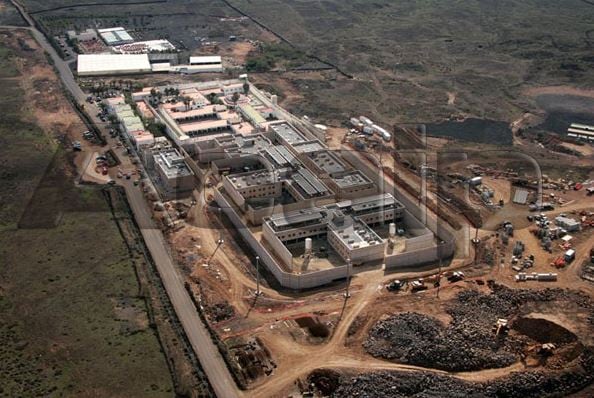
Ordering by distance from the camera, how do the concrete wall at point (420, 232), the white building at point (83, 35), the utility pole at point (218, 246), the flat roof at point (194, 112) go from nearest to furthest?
the concrete wall at point (420, 232) → the utility pole at point (218, 246) → the flat roof at point (194, 112) → the white building at point (83, 35)

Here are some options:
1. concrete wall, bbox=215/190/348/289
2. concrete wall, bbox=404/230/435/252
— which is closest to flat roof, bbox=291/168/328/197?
concrete wall, bbox=215/190/348/289

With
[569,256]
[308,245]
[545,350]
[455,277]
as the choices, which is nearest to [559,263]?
[569,256]

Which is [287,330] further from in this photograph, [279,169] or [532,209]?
[532,209]

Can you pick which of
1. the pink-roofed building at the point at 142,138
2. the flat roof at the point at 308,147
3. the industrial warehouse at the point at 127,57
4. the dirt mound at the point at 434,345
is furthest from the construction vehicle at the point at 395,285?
the industrial warehouse at the point at 127,57

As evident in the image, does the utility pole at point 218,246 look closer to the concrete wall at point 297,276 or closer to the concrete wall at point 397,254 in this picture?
the concrete wall at point 397,254

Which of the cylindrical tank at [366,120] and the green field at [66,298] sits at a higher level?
the green field at [66,298]

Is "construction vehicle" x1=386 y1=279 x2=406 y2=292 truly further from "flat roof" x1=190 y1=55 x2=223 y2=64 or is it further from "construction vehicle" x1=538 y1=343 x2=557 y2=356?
"flat roof" x1=190 y1=55 x2=223 y2=64
